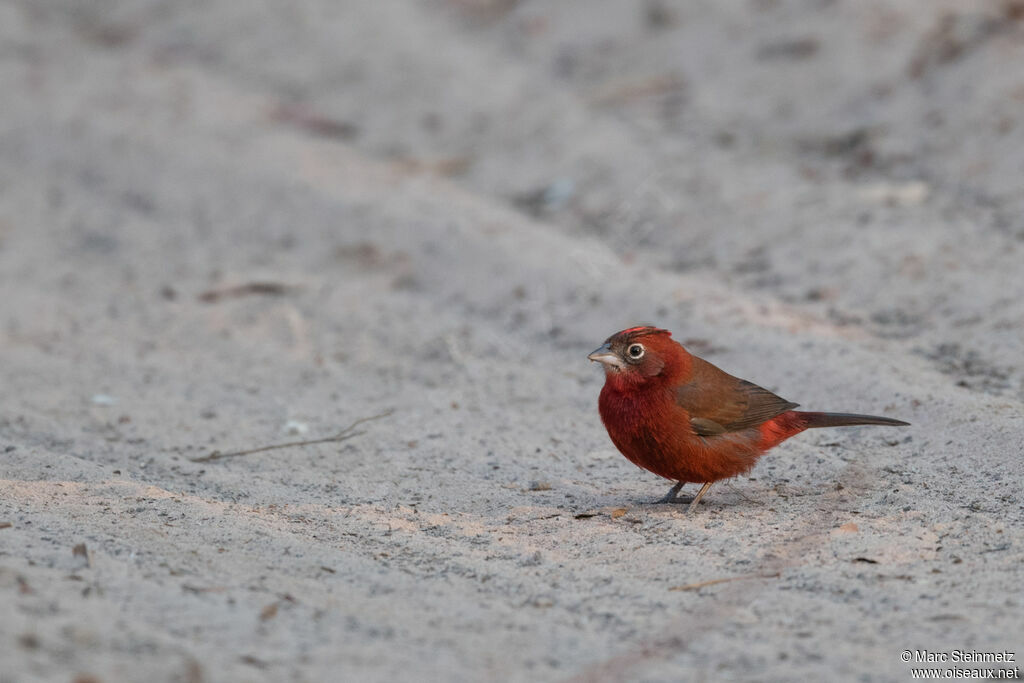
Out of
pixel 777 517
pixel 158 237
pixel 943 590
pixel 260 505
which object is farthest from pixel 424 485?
pixel 158 237

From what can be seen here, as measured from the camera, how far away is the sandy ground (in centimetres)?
311

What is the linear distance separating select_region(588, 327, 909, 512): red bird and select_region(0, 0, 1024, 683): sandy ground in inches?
8.9

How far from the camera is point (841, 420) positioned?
441 centimetres

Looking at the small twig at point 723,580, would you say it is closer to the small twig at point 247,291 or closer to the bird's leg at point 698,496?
Result: the bird's leg at point 698,496

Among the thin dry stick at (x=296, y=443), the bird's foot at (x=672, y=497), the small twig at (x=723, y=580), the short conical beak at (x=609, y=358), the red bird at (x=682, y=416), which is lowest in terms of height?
the thin dry stick at (x=296, y=443)

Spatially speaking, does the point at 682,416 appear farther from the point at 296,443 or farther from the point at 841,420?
the point at 296,443

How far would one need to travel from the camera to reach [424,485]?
4688mm

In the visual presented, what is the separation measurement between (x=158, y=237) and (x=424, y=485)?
14.5 ft

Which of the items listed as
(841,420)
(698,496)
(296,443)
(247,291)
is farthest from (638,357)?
(247,291)

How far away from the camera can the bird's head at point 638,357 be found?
14.2ft

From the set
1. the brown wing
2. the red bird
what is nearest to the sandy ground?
the red bird

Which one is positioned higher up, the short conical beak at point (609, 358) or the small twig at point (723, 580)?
the short conical beak at point (609, 358)

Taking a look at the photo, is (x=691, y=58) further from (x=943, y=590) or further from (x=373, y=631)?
(x=373, y=631)

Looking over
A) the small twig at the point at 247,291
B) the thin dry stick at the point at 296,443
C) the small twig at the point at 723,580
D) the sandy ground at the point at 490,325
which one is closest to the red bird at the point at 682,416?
the sandy ground at the point at 490,325
